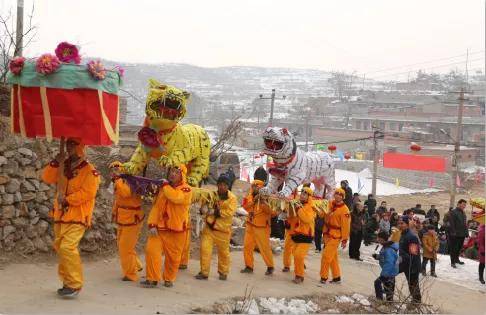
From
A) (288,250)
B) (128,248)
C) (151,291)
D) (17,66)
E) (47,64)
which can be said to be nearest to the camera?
(47,64)

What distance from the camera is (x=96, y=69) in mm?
5977

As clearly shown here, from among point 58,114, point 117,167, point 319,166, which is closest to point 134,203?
point 117,167

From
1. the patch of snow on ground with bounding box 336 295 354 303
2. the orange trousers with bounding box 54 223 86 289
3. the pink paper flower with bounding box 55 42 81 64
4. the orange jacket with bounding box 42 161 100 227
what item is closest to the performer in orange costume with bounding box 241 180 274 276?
the patch of snow on ground with bounding box 336 295 354 303

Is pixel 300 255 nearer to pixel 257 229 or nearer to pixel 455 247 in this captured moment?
pixel 257 229

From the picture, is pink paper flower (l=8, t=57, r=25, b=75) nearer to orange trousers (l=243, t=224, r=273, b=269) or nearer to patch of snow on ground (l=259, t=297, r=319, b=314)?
patch of snow on ground (l=259, t=297, r=319, b=314)

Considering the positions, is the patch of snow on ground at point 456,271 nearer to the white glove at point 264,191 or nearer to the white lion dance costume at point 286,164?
the white lion dance costume at point 286,164

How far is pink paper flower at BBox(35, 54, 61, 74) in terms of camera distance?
19.3 feet

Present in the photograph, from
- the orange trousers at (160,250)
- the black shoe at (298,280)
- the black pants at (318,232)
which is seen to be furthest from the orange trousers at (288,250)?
the black pants at (318,232)

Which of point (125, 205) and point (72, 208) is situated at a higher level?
point (72, 208)

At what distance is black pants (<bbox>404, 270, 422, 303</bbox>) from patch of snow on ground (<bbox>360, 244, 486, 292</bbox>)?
296 cm

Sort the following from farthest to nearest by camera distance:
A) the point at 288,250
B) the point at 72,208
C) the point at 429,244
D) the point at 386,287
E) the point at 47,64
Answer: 1. the point at 429,244
2. the point at 288,250
3. the point at 386,287
4. the point at 72,208
5. the point at 47,64

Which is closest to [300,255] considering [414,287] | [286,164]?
[286,164]

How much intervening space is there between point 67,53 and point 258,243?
4.13 meters

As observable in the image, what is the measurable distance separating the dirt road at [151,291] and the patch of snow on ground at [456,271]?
0.61 metres
